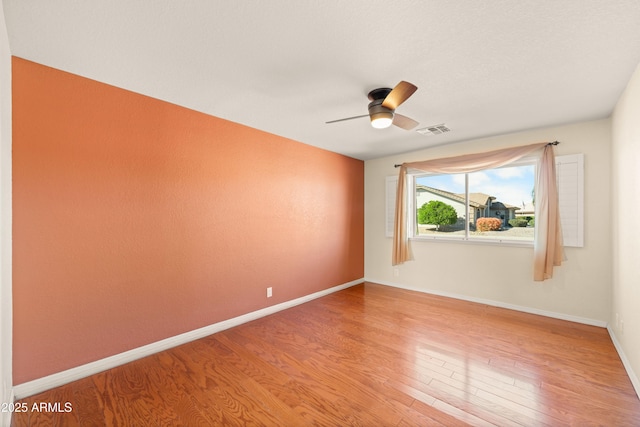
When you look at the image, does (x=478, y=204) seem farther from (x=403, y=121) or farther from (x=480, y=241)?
(x=403, y=121)

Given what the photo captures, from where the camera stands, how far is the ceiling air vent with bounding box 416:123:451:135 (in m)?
3.33

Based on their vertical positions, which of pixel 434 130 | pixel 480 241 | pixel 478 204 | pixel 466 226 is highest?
pixel 434 130

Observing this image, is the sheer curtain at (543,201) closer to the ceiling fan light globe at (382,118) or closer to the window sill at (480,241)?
the window sill at (480,241)

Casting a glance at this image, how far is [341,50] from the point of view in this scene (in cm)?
182

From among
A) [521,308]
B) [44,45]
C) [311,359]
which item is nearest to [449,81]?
[311,359]

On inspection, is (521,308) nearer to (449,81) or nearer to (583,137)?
(583,137)

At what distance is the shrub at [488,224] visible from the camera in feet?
12.8

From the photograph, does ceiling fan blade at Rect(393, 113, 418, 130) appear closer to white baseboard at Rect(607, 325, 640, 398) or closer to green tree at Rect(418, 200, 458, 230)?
green tree at Rect(418, 200, 458, 230)

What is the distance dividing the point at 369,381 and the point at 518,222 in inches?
121

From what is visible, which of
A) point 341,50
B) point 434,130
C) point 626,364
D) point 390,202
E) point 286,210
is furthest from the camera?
point 390,202

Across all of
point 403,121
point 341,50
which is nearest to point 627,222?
point 403,121

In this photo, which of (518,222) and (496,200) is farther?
(496,200)

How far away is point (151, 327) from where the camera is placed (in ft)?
8.28

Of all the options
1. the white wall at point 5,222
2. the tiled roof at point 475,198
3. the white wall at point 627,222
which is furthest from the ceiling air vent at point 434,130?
the white wall at point 5,222
